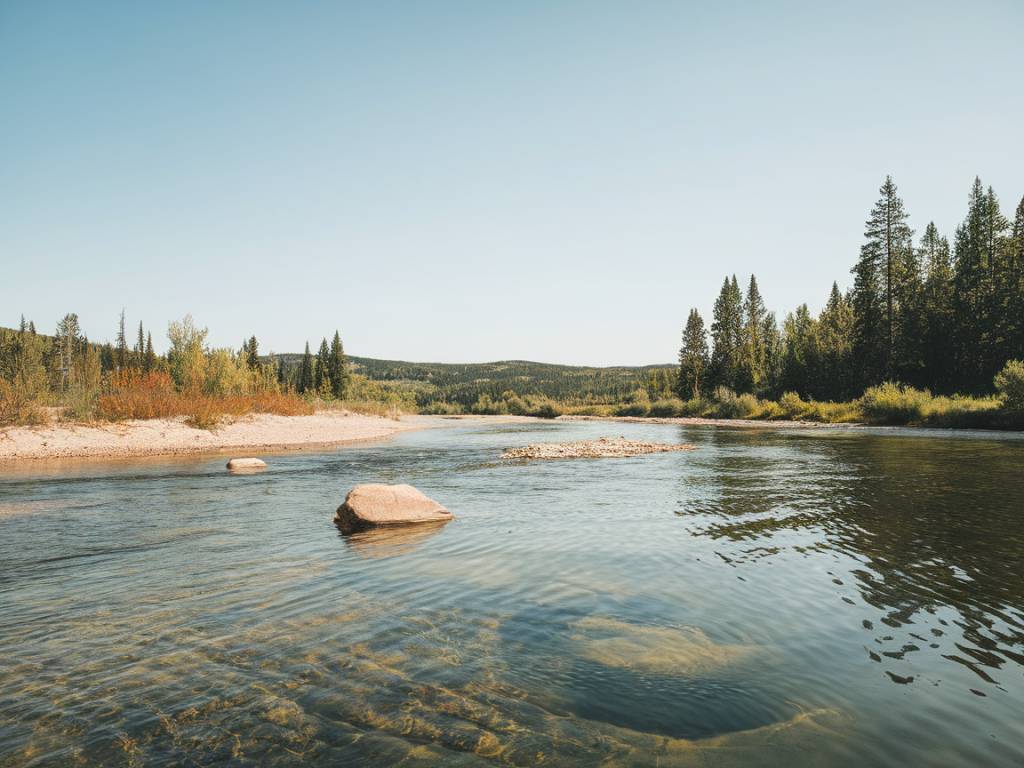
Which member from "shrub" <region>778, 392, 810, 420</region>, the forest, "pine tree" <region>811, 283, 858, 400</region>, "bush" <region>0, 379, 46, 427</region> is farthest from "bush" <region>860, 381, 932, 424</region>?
"bush" <region>0, 379, 46, 427</region>

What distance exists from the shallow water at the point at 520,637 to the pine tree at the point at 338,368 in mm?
88708

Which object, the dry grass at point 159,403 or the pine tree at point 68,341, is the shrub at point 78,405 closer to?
the dry grass at point 159,403

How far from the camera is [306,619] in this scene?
6980mm

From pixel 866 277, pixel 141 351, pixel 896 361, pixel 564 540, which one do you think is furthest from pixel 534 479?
pixel 141 351

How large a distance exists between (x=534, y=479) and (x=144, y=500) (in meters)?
12.1

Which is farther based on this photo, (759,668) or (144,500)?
(144,500)

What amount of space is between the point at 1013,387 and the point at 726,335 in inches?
2131

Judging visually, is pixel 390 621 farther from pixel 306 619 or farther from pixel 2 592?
pixel 2 592

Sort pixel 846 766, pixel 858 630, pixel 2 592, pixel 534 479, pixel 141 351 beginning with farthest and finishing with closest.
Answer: pixel 141 351 < pixel 534 479 < pixel 2 592 < pixel 858 630 < pixel 846 766

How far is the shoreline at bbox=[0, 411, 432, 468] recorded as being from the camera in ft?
91.9

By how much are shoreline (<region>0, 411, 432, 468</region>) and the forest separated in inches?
56.8

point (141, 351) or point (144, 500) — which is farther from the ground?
point (141, 351)

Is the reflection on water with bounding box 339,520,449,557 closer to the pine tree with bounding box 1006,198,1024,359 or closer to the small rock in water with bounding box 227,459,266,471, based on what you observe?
the small rock in water with bounding box 227,459,266,471

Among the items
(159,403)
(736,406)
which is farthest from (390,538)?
(736,406)
